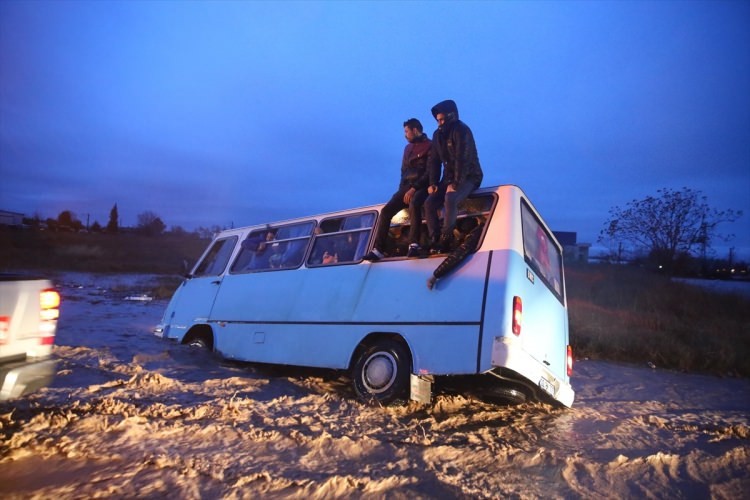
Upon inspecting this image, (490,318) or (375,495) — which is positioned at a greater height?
(490,318)

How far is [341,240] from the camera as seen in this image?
21.1 feet

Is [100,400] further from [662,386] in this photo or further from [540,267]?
[662,386]

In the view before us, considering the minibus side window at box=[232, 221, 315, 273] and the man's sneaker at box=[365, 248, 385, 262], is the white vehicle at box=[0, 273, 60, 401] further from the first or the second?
the minibus side window at box=[232, 221, 315, 273]

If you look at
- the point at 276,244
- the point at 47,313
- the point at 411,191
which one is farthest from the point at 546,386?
the point at 47,313

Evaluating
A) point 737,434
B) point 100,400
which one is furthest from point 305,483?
point 737,434

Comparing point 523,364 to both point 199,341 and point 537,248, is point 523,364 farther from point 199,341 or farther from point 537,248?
point 199,341

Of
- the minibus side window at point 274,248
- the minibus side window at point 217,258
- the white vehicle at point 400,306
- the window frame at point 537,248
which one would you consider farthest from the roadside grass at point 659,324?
the minibus side window at point 217,258

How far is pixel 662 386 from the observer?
909 cm

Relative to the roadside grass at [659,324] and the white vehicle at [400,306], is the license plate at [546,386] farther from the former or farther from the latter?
the roadside grass at [659,324]

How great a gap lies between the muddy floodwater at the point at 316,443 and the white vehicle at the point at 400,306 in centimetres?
43

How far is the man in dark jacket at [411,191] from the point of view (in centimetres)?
568

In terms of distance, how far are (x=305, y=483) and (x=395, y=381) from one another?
1985mm

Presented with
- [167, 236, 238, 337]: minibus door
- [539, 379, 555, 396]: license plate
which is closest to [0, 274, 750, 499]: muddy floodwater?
[539, 379, 555, 396]: license plate

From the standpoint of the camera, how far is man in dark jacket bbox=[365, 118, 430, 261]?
568 cm
